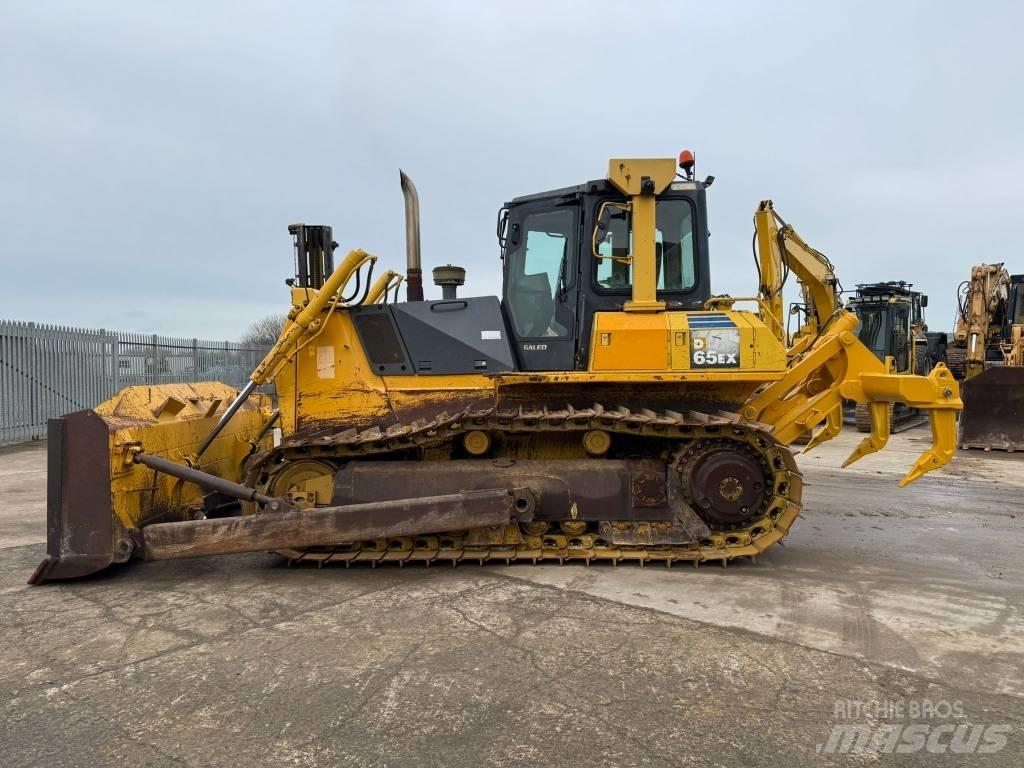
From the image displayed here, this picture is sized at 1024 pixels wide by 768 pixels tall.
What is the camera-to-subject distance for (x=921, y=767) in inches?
107

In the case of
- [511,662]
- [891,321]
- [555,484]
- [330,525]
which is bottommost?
[511,662]

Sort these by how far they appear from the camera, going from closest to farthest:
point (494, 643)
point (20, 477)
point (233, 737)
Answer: point (233, 737) → point (494, 643) → point (20, 477)

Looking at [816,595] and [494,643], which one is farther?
[816,595]

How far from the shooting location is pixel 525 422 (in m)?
5.29

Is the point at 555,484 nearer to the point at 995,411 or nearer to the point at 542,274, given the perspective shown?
the point at 542,274

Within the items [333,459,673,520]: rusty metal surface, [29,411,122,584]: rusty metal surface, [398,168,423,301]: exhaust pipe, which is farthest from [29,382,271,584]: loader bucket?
[398,168,423,301]: exhaust pipe

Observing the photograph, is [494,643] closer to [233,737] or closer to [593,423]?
[233,737]

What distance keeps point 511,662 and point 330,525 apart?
199 cm

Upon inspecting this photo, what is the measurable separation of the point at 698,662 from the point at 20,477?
10.0 metres

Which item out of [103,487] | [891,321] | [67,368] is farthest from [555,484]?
[891,321]

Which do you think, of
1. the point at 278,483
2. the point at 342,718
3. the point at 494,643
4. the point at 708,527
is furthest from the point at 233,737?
the point at 708,527

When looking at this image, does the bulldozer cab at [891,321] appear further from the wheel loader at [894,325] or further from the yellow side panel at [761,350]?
the yellow side panel at [761,350]

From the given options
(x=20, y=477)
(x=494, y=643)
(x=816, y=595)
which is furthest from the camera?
(x=20, y=477)

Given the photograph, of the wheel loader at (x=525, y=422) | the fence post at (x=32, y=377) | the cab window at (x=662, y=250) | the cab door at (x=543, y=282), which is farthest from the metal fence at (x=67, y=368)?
the cab window at (x=662, y=250)
